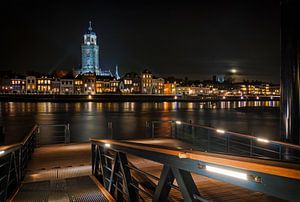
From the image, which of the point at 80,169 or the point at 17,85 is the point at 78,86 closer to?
the point at 17,85

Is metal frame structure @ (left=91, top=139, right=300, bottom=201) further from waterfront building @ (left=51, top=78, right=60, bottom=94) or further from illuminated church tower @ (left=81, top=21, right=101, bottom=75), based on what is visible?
illuminated church tower @ (left=81, top=21, right=101, bottom=75)

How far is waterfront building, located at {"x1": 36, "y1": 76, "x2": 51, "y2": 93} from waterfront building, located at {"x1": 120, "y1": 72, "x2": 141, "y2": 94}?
38.5 metres

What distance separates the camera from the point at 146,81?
16562 cm

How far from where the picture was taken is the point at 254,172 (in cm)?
179

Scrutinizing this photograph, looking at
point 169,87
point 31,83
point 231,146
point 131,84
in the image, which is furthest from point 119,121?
point 169,87

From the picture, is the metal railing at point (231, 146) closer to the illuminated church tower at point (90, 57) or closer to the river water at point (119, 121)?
the river water at point (119, 121)

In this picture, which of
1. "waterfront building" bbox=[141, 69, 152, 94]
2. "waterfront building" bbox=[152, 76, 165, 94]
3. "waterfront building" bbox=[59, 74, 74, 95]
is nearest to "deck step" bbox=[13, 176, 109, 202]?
"waterfront building" bbox=[59, 74, 74, 95]

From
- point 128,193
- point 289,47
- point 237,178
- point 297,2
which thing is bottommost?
point 128,193

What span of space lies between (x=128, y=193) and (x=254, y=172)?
8.92ft

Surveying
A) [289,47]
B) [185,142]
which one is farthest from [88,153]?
[289,47]

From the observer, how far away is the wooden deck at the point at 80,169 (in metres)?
4.86

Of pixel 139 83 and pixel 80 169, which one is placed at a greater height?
pixel 139 83

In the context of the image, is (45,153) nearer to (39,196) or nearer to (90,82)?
(39,196)

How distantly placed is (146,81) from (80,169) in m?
158
